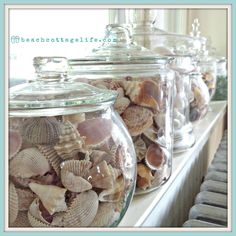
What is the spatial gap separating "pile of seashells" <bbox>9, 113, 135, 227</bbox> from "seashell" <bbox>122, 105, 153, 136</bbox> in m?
0.11

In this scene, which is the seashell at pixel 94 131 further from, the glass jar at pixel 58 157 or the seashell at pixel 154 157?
the seashell at pixel 154 157

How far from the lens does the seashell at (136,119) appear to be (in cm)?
44

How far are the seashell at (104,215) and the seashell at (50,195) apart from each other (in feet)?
0.12

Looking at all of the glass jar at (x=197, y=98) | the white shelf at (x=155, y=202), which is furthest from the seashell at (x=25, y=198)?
the glass jar at (x=197, y=98)

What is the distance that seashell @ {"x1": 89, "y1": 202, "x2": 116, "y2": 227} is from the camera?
33cm

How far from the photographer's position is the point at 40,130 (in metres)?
0.31

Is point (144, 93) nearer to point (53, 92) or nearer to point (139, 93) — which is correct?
point (139, 93)

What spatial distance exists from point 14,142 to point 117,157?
0.09 metres

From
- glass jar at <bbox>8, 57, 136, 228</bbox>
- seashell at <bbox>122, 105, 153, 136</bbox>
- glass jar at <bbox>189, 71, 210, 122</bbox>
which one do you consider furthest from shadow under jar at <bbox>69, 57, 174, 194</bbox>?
glass jar at <bbox>189, 71, 210, 122</bbox>

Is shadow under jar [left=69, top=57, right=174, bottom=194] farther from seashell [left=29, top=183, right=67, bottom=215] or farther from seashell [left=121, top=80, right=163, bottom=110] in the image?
seashell [left=29, top=183, right=67, bottom=215]

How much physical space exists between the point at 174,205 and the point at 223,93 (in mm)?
799

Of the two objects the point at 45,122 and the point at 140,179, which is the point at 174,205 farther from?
the point at 45,122

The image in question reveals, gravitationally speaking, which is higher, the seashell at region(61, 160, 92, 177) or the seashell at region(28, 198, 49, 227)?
the seashell at region(61, 160, 92, 177)

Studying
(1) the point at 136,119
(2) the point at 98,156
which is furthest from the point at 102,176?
(1) the point at 136,119
